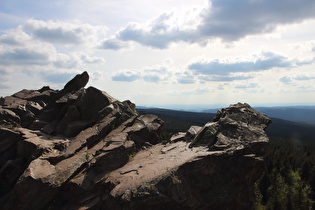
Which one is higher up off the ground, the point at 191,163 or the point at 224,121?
the point at 224,121

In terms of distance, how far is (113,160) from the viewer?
73.2 feet

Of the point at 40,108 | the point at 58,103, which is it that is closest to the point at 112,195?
the point at 58,103

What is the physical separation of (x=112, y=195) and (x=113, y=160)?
540cm

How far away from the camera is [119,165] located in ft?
73.7

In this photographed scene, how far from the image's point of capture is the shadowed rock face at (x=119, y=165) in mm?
17688

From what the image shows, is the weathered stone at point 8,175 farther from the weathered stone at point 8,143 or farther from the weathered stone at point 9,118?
the weathered stone at point 9,118

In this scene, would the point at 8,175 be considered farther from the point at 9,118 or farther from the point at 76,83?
the point at 76,83

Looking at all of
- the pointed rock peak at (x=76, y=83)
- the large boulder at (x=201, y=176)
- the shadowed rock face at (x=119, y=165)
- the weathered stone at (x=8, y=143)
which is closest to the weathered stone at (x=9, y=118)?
the shadowed rock face at (x=119, y=165)

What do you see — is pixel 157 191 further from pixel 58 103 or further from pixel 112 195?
pixel 58 103

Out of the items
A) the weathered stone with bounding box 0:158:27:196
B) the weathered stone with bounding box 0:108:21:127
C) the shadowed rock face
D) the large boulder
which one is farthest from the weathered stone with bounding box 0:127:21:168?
the large boulder

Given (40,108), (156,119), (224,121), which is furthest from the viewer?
(156,119)

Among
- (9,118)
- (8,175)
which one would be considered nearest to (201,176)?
(8,175)

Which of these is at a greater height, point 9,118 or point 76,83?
point 76,83

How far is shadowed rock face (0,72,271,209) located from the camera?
696 inches
